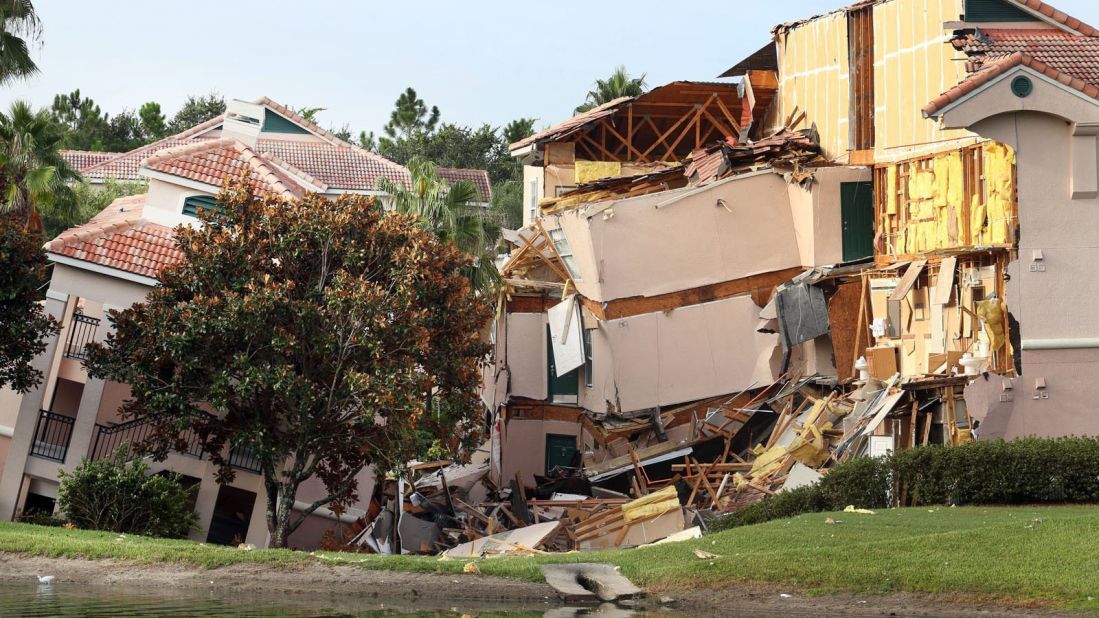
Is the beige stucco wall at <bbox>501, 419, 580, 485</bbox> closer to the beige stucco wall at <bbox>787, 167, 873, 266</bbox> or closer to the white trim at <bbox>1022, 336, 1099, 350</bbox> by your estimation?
the beige stucco wall at <bbox>787, 167, 873, 266</bbox>

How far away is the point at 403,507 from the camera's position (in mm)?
30828

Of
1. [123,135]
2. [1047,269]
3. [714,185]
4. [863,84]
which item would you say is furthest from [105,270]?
[123,135]

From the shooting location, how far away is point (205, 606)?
17.4m

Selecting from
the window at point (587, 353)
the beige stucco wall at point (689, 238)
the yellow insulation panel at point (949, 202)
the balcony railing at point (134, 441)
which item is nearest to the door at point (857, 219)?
the yellow insulation panel at point (949, 202)

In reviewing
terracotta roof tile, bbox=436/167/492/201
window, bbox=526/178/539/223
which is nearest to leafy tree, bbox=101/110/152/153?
terracotta roof tile, bbox=436/167/492/201

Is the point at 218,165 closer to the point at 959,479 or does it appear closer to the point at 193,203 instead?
the point at 193,203

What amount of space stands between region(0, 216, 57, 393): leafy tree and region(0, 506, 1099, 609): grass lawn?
5.00 m

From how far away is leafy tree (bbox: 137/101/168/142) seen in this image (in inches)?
3767

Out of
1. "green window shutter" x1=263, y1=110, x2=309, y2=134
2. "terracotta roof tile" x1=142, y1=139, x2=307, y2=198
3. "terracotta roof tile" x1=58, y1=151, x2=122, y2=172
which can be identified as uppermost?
"terracotta roof tile" x1=58, y1=151, x2=122, y2=172

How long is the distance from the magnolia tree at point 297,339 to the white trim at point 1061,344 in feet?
34.5

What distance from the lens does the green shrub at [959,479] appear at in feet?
71.2

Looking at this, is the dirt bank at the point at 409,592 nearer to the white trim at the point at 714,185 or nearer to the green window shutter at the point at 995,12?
the white trim at the point at 714,185

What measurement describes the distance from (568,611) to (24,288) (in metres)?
14.0

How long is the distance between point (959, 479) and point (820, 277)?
34.7ft
